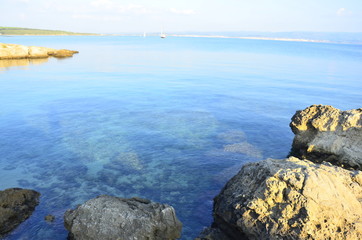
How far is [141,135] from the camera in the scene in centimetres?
2319

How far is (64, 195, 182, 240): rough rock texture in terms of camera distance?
10203 millimetres

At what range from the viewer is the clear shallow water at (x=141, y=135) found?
15.1 meters

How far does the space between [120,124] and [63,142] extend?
586 centimetres

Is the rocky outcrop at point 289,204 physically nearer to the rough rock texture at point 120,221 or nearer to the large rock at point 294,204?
the large rock at point 294,204

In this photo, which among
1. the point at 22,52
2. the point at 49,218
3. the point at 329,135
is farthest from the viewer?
the point at 22,52

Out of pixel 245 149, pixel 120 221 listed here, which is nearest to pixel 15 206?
pixel 120 221

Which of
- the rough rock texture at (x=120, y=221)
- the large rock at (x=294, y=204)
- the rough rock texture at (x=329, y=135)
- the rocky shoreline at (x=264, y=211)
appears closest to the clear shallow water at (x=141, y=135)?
the rough rock texture at (x=120, y=221)

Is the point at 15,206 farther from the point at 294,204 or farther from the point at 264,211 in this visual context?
the point at 294,204

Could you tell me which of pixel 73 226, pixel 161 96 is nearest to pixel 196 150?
pixel 73 226

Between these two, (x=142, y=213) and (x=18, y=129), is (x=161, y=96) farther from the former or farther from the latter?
(x=142, y=213)

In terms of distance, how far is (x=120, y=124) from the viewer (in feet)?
85.3

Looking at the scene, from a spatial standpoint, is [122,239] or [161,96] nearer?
[122,239]

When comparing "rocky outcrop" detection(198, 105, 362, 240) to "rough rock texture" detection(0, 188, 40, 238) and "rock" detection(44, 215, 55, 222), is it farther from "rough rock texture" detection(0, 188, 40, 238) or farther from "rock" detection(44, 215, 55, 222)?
"rough rock texture" detection(0, 188, 40, 238)

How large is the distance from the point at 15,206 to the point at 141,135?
11.6 meters
